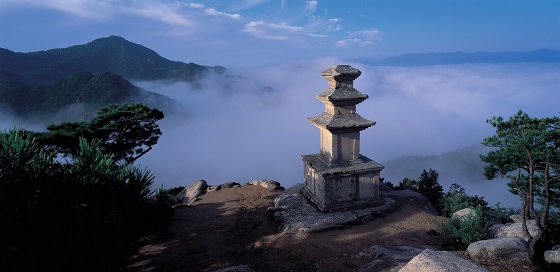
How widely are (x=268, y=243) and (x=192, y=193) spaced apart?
9809 millimetres

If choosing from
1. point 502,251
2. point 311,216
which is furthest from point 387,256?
point 311,216

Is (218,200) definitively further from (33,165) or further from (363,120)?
(33,165)

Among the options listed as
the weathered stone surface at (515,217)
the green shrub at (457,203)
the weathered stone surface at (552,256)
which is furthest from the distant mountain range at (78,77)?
the weathered stone surface at (552,256)

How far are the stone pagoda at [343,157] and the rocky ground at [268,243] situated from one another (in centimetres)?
138

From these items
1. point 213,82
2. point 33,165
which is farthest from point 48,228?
point 213,82

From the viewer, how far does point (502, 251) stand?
941 cm

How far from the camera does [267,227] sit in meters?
14.6

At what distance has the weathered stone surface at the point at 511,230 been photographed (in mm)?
11195

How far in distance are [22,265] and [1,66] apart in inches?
3963

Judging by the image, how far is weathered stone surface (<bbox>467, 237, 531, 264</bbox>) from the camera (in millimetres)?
9344

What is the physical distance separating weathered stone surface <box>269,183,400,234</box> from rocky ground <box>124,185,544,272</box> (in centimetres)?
26

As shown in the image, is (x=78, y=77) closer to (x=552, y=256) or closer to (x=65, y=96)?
(x=65, y=96)

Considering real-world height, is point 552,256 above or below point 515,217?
above

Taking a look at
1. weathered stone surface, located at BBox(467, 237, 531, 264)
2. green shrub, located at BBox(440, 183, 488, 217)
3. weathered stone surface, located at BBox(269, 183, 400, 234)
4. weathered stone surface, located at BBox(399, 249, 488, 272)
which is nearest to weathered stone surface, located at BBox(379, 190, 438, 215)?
green shrub, located at BBox(440, 183, 488, 217)
